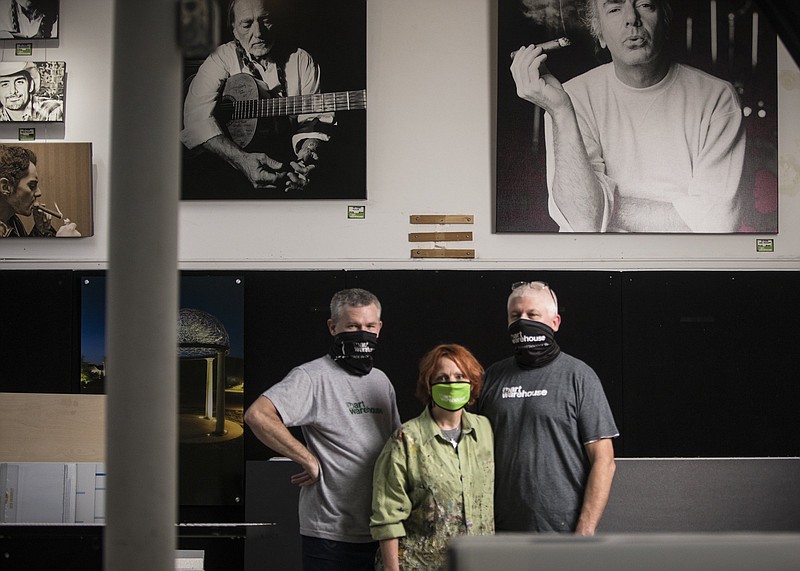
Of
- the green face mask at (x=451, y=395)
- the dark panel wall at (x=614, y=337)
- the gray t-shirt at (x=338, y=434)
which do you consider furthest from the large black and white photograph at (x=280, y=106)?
the green face mask at (x=451, y=395)

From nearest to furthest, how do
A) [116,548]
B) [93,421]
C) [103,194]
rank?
1. [116,548]
2. [93,421]
3. [103,194]

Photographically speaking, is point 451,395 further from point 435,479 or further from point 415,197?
point 415,197

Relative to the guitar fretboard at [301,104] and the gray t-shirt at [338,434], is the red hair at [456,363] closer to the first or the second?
the gray t-shirt at [338,434]

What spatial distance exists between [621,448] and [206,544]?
223cm

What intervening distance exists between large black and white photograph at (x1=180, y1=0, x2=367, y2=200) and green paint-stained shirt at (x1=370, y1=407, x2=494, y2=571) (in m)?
2.11

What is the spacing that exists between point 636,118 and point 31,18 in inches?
132

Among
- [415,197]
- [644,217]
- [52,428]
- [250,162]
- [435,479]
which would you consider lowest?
[52,428]

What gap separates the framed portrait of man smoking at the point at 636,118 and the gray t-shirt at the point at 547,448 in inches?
71.3

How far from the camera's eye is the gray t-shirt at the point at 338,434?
3.23 meters

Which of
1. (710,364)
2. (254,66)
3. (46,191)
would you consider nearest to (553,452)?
(710,364)

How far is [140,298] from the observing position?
48.5 inches

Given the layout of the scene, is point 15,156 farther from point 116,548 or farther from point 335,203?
point 116,548

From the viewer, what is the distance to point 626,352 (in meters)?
4.82

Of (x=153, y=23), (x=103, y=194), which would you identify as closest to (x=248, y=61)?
(x=103, y=194)
